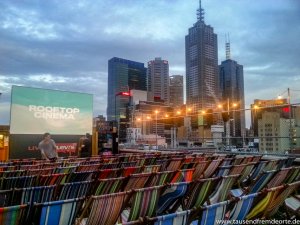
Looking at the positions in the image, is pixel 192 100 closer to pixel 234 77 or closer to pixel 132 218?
pixel 234 77

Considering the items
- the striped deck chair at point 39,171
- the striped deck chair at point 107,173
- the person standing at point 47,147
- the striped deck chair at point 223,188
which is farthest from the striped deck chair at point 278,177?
→ the person standing at point 47,147

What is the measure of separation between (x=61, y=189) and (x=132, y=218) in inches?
30.2

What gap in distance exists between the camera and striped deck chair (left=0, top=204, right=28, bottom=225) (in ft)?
5.38

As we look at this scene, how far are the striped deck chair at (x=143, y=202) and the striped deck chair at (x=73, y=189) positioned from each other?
66 centimetres

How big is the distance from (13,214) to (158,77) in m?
136

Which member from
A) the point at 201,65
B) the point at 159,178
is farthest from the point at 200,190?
the point at 201,65

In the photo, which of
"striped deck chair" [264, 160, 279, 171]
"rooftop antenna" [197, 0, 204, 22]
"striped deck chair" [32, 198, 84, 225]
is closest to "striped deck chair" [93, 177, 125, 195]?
"striped deck chair" [32, 198, 84, 225]

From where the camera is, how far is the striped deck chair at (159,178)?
10.0ft

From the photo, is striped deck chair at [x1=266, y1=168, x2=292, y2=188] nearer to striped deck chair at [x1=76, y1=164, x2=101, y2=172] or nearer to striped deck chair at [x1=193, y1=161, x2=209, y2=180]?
striped deck chair at [x1=193, y1=161, x2=209, y2=180]

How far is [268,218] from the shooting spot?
229cm

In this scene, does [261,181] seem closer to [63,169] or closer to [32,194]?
[32,194]

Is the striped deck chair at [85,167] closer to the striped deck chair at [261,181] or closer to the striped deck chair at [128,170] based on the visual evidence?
the striped deck chair at [128,170]

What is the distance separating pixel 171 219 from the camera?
62.0 inches

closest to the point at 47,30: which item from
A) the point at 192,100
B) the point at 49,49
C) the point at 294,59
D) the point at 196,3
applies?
the point at 49,49
